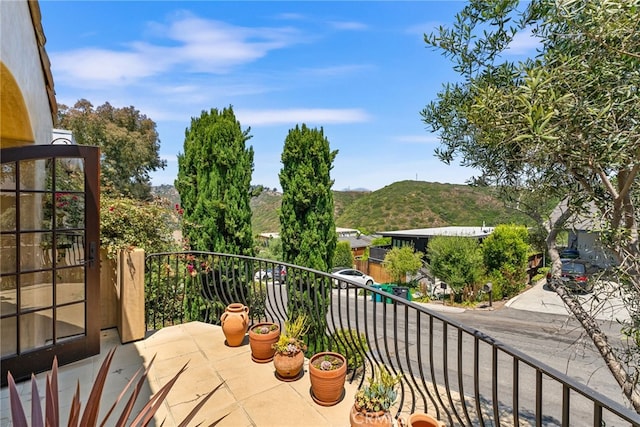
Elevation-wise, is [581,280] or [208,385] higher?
[581,280]

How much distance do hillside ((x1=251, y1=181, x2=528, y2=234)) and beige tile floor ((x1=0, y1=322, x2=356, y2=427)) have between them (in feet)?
107

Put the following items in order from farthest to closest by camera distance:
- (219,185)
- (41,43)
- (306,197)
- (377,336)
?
(306,197)
(219,185)
(377,336)
(41,43)

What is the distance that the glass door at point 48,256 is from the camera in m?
2.64

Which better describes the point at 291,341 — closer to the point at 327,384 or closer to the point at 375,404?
the point at 327,384

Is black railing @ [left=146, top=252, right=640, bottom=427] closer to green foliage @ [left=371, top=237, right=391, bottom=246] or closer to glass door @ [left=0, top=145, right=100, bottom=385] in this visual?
glass door @ [left=0, top=145, right=100, bottom=385]

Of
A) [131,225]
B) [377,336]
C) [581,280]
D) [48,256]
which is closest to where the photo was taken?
[581,280]

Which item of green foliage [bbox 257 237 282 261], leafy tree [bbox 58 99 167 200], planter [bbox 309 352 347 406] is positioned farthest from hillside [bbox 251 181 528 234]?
planter [bbox 309 352 347 406]

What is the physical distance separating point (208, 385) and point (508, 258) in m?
15.5

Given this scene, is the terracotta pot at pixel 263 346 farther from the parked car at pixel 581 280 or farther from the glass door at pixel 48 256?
the parked car at pixel 581 280

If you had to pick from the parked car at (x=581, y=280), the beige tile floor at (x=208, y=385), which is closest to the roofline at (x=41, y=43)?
the beige tile floor at (x=208, y=385)

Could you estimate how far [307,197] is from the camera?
6.12 m

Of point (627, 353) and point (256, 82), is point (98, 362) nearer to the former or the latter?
point (627, 353)

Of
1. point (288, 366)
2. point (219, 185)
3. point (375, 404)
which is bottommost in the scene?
point (288, 366)

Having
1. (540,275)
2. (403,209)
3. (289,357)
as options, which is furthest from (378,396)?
(403,209)
